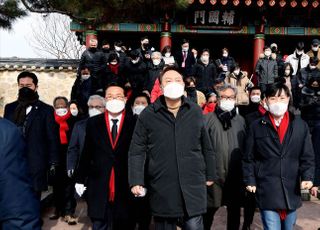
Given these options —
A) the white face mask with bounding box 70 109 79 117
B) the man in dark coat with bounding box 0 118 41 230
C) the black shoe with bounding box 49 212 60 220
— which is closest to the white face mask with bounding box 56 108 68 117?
the white face mask with bounding box 70 109 79 117

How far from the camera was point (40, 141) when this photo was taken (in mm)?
4648

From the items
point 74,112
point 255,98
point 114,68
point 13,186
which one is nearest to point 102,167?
point 13,186

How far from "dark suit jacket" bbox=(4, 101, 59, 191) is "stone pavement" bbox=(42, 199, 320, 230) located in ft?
3.49

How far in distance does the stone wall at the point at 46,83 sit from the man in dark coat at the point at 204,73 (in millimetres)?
5084

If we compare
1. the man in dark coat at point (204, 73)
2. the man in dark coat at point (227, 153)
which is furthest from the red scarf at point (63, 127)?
the man in dark coat at point (204, 73)

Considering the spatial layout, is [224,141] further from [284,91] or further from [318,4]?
[318,4]

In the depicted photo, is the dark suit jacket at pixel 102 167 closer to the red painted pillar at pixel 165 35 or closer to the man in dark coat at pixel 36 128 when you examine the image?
the man in dark coat at pixel 36 128

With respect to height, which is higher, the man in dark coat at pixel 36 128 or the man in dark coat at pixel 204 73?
the man in dark coat at pixel 204 73

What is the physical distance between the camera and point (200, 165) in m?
3.52

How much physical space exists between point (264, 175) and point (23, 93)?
2.85m

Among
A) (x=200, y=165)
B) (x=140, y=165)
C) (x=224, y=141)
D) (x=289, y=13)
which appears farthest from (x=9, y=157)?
(x=289, y=13)

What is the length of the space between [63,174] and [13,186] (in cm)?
412

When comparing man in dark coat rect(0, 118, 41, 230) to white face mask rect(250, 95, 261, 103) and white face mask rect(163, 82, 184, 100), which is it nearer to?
white face mask rect(163, 82, 184, 100)

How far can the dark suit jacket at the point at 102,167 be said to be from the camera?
12.7ft
